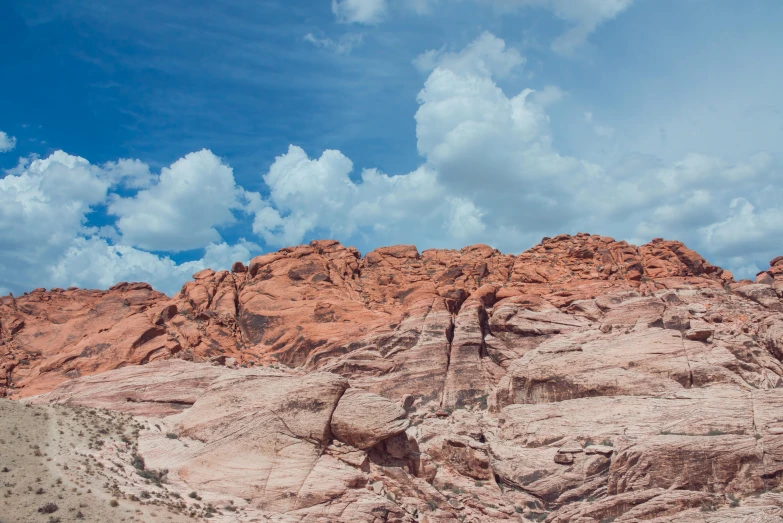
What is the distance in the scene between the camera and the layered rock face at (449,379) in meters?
35.8

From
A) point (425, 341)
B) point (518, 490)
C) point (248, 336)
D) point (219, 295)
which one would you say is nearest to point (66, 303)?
point (219, 295)

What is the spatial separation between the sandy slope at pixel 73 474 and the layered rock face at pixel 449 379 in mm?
2498

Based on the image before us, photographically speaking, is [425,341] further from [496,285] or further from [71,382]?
[71,382]

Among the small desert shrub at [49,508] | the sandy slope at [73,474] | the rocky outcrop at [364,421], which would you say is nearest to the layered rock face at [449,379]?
the rocky outcrop at [364,421]

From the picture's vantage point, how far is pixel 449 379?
53594mm

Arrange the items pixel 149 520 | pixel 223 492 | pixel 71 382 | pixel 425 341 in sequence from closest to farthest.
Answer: pixel 149 520 < pixel 223 492 < pixel 71 382 < pixel 425 341

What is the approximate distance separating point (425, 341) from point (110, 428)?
26269 mm

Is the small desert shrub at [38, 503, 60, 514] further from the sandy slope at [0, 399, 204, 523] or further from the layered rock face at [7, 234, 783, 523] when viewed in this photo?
the layered rock face at [7, 234, 783, 523]

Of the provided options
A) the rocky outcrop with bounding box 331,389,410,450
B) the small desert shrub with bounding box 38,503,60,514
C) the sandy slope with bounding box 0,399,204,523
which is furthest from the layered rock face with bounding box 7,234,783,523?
the small desert shrub with bounding box 38,503,60,514

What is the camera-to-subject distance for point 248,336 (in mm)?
65812

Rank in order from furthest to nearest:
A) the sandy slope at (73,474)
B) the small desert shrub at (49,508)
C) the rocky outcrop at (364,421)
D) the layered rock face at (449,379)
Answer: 1. the rocky outcrop at (364,421)
2. the layered rock face at (449,379)
3. the sandy slope at (73,474)
4. the small desert shrub at (49,508)

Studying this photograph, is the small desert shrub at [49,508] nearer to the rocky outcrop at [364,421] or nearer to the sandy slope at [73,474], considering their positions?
the sandy slope at [73,474]

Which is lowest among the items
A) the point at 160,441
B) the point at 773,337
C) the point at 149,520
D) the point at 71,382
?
the point at 149,520

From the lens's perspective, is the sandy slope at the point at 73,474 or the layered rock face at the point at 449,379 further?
the layered rock face at the point at 449,379
